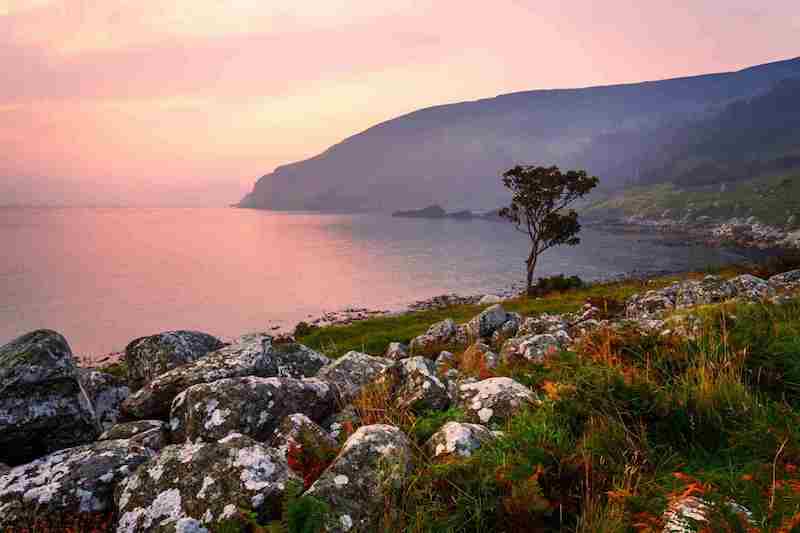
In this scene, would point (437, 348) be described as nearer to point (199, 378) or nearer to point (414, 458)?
point (199, 378)

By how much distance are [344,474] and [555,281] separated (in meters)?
51.7

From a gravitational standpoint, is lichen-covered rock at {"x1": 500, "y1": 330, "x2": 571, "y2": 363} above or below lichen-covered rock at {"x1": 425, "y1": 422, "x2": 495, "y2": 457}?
below

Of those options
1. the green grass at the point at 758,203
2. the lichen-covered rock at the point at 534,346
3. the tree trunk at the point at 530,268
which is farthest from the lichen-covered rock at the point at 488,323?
the green grass at the point at 758,203

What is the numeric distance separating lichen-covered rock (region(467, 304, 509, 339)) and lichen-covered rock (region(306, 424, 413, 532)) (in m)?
18.8

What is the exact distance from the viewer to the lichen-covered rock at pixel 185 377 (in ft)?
26.1

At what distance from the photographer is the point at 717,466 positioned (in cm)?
469

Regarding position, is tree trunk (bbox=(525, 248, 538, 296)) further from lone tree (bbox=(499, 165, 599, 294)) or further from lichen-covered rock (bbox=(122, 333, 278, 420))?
lichen-covered rock (bbox=(122, 333, 278, 420))

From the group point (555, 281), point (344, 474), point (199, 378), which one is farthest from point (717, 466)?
point (555, 281)

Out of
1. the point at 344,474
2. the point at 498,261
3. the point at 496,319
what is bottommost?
the point at 498,261

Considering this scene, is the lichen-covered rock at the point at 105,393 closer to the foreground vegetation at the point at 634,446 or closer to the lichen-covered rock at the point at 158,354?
the lichen-covered rock at the point at 158,354

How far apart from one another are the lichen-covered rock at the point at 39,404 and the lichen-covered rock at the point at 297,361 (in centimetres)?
Answer: 413

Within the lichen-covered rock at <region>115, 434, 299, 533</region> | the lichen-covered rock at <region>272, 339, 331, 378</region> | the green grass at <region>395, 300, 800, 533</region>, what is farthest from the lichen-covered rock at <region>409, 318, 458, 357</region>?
the lichen-covered rock at <region>115, 434, 299, 533</region>

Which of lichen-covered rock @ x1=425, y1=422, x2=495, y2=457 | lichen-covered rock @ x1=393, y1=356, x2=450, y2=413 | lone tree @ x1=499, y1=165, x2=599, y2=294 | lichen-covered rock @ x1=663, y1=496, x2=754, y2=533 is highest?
lone tree @ x1=499, y1=165, x2=599, y2=294

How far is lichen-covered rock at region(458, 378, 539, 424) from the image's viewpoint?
6.27m
